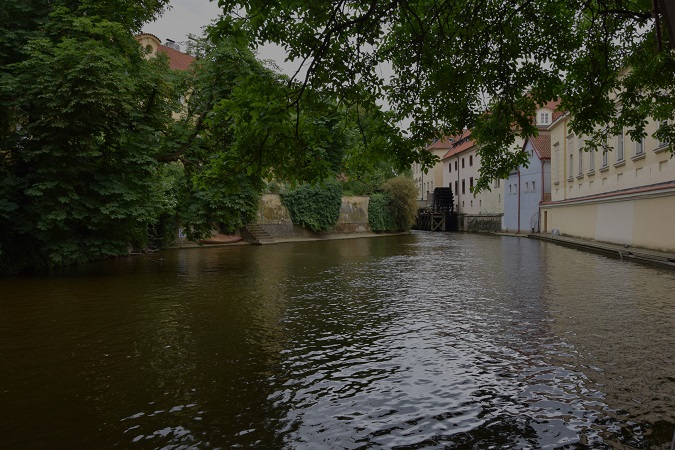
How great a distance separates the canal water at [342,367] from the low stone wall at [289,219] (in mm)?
24036

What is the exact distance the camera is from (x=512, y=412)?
4531 millimetres

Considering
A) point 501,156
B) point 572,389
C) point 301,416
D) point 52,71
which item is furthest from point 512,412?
point 52,71

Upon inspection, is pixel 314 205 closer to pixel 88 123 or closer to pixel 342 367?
pixel 88 123

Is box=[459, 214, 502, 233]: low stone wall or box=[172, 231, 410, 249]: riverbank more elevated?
box=[459, 214, 502, 233]: low stone wall

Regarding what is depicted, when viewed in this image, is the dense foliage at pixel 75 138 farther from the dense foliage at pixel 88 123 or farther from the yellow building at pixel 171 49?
the yellow building at pixel 171 49

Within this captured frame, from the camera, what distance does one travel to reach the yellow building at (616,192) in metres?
18.5

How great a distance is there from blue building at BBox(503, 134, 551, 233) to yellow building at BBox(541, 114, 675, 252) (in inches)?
156

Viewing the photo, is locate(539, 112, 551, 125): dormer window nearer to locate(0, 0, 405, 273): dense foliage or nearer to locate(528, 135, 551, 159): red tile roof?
locate(528, 135, 551, 159): red tile roof

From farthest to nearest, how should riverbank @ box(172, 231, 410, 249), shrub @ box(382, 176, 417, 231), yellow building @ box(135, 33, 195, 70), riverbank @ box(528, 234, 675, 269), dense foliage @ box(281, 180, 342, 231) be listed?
shrub @ box(382, 176, 417, 231) < yellow building @ box(135, 33, 195, 70) < dense foliage @ box(281, 180, 342, 231) < riverbank @ box(172, 231, 410, 249) < riverbank @ box(528, 234, 675, 269)

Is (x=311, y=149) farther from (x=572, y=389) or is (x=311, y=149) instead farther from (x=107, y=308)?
(x=107, y=308)

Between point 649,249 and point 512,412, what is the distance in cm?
1807

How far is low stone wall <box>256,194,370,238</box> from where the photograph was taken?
3769cm

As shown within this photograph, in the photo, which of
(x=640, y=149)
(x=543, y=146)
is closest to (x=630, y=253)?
(x=640, y=149)

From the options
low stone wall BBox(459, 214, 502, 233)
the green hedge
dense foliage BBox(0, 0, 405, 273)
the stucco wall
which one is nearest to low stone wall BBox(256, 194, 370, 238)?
the green hedge
